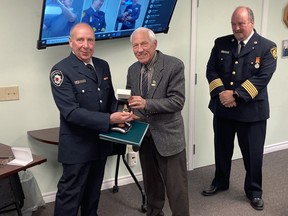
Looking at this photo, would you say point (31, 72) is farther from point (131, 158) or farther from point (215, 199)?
point (215, 199)

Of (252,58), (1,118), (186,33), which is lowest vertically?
(1,118)

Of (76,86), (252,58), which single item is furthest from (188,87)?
(76,86)

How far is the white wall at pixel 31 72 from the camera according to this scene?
2615mm

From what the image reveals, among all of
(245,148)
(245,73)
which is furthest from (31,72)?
(245,148)

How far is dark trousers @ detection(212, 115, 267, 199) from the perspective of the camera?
2861 mm

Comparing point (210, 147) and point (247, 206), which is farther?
point (210, 147)

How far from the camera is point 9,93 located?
2.68 meters

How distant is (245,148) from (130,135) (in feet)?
3.94

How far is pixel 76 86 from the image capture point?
2133mm

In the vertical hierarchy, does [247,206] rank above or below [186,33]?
below

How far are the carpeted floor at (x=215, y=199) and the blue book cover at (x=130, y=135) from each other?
0.94m

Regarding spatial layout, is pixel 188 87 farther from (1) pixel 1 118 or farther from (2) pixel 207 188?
(1) pixel 1 118

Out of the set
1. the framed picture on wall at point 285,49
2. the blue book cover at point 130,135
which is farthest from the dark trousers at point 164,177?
the framed picture on wall at point 285,49

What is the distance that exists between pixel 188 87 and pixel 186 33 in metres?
0.50
